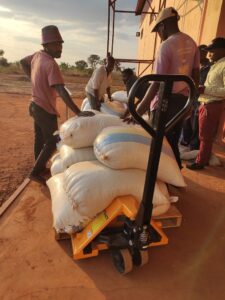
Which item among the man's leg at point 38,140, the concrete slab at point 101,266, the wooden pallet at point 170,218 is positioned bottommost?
the concrete slab at point 101,266

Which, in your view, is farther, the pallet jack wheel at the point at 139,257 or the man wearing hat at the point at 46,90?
the man wearing hat at the point at 46,90

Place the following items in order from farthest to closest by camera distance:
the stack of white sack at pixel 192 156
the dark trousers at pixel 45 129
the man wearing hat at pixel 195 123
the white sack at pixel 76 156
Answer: the man wearing hat at pixel 195 123
the stack of white sack at pixel 192 156
the dark trousers at pixel 45 129
the white sack at pixel 76 156

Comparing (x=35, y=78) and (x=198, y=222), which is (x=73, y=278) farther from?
(x=35, y=78)

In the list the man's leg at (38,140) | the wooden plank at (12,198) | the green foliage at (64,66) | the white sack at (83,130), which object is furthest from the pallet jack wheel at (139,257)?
the green foliage at (64,66)

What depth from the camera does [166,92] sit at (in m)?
1.61

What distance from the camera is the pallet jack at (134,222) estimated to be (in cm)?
162

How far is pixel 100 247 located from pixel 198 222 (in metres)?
1.19

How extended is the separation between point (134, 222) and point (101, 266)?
0.57 m

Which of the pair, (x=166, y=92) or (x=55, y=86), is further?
(x=55, y=86)

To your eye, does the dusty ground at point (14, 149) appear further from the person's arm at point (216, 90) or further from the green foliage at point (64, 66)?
the green foliage at point (64, 66)

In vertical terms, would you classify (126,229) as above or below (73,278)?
above

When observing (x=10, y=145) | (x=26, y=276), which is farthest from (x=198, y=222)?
(x=10, y=145)

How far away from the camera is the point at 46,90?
334 cm

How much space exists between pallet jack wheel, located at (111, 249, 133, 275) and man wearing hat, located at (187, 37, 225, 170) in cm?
247
